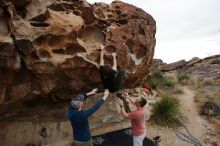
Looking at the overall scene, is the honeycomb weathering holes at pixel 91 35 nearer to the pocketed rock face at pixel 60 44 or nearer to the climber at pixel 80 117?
the pocketed rock face at pixel 60 44

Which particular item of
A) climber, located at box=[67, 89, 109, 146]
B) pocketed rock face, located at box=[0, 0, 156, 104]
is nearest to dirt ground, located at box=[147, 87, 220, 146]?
pocketed rock face, located at box=[0, 0, 156, 104]

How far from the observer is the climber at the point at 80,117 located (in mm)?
6844

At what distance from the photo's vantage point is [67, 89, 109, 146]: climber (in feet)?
22.5

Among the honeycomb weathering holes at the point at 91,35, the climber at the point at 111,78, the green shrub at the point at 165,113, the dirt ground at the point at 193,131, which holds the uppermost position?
the honeycomb weathering holes at the point at 91,35

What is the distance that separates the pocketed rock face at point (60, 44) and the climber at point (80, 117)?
1.81m

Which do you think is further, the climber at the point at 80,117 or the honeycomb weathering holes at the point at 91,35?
the honeycomb weathering holes at the point at 91,35

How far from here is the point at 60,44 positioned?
843 centimetres

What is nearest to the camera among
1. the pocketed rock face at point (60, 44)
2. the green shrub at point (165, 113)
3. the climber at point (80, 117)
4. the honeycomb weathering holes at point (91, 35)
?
the climber at point (80, 117)

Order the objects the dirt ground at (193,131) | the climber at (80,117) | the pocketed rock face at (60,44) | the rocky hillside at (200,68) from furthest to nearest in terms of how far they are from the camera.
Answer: the rocky hillside at (200,68) < the dirt ground at (193,131) < the pocketed rock face at (60,44) < the climber at (80,117)

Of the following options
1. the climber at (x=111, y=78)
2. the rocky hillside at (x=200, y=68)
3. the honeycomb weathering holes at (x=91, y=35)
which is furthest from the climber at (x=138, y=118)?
the rocky hillside at (x=200, y=68)

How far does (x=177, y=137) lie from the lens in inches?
445

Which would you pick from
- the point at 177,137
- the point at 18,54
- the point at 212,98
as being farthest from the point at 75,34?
the point at 212,98

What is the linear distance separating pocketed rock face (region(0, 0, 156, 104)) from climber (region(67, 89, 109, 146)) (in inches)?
Result: 71.4

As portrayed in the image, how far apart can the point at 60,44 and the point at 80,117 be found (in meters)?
2.32
